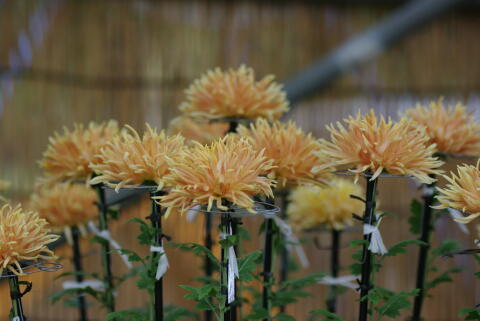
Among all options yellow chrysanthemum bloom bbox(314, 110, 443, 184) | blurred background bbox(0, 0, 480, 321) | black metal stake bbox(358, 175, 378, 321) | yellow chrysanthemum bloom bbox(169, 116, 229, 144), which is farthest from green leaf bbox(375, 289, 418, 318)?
blurred background bbox(0, 0, 480, 321)

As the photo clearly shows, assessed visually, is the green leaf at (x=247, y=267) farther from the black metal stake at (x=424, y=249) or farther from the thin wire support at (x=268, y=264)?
the black metal stake at (x=424, y=249)

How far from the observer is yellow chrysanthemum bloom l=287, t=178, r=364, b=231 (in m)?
0.90

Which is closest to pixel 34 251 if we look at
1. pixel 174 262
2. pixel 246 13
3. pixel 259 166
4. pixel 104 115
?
pixel 259 166

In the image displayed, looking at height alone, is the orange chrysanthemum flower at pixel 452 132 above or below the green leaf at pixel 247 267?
above

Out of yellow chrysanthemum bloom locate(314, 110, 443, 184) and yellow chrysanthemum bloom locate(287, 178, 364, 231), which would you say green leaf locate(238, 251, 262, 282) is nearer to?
yellow chrysanthemum bloom locate(314, 110, 443, 184)

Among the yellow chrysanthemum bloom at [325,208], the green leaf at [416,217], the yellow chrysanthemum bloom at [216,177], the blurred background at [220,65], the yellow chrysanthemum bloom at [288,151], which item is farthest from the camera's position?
the blurred background at [220,65]

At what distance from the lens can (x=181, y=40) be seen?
167 cm

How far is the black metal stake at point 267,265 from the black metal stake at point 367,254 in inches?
4.6

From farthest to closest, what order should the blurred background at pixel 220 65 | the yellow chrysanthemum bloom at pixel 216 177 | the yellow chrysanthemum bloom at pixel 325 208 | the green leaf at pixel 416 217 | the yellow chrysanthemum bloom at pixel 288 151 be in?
the blurred background at pixel 220 65, the yellow chrysanthemum bloom at pixel 325 208, the green leaf at pixel 416 217, the yellow chrysanthemum bloom at pixel 288 151, the yellow chrysanthemum bloom at pixel 216 177

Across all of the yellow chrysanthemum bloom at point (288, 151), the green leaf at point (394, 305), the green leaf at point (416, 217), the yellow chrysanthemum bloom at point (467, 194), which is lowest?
the green leaf at point (394, 305)

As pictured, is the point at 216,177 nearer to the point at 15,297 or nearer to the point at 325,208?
the point at 15,297

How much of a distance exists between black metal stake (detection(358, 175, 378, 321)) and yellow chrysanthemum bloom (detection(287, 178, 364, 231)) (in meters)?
0.28

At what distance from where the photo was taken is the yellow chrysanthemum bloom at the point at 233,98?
2.39 ft

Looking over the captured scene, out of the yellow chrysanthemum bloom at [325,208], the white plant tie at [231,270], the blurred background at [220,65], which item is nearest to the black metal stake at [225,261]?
the white plant tie at [231,270]
